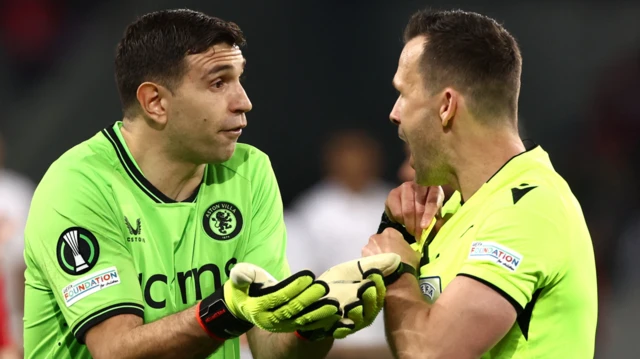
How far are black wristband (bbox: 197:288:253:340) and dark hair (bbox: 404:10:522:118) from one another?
96cm

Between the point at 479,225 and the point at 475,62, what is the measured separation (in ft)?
1.74

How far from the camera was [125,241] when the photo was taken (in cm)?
338

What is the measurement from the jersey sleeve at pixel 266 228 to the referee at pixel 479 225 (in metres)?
0.45

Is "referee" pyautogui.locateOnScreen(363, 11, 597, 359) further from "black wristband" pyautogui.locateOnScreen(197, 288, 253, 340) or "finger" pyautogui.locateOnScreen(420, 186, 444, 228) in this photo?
"black wristband" pyautogui.locateOnScreen(197, 288, 253, 340)

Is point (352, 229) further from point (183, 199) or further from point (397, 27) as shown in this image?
point (183, 199)

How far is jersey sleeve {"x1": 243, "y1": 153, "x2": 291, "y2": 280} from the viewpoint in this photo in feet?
11.8

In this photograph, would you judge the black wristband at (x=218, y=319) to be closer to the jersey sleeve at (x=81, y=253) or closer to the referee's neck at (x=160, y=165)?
the jersey sleeve at (x=81, y=253)

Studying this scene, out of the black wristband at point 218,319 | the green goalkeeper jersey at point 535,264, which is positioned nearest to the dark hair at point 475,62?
the green goalkeeper jersey at point 535,264

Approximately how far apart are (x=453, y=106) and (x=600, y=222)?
5.23 m

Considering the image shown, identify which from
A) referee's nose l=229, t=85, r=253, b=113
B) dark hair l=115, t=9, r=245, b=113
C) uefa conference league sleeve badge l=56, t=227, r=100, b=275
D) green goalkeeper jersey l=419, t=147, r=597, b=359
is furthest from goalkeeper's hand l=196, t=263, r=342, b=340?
dark hair l=115, t=9, r=245, b=113

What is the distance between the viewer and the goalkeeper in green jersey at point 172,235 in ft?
9.98

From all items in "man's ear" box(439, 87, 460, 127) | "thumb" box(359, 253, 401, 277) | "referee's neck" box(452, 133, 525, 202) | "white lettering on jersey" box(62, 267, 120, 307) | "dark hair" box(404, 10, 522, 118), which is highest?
"dark hair" box(404, 10, 522, 118)

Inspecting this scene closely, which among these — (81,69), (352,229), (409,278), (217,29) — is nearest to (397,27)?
(352,229)

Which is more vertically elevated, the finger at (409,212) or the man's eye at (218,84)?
the man's eye at (218,84)
